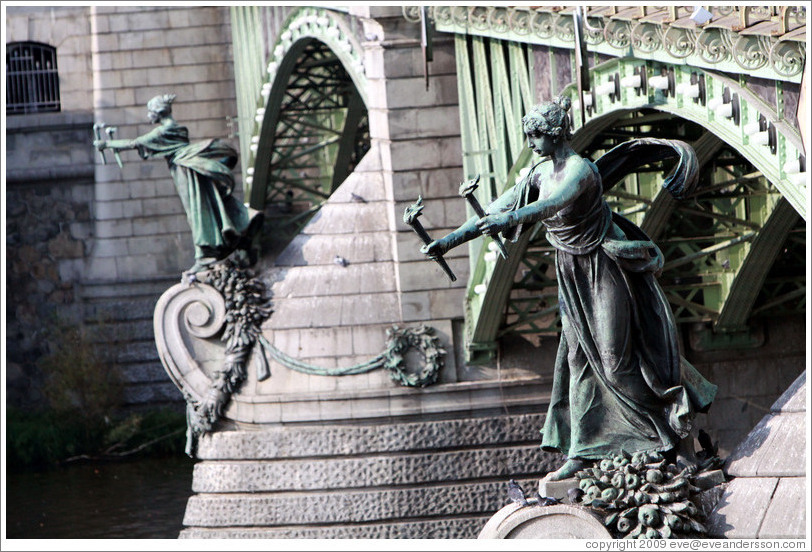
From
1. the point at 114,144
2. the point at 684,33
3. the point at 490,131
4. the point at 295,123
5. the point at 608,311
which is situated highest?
the point at 295,123

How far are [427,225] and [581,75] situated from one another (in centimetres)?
624

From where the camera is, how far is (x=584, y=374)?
45.9ft

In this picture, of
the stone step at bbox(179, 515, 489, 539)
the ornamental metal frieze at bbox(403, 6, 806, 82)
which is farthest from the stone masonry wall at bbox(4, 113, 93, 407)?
the ornamental metal frieze at bbox(403, 6, 806, 82)

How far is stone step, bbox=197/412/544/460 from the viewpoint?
2533 cm

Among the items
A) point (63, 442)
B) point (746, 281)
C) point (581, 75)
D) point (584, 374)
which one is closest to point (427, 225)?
point (746, 281)

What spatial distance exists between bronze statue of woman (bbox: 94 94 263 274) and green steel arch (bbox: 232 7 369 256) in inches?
167

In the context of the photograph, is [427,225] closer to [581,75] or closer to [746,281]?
[746,281]

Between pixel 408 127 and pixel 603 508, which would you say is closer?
pixel 603 508

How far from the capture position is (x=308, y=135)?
118ft

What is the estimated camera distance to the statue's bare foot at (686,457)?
13461 mm

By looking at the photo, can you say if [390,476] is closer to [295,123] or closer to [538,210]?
[295,123]

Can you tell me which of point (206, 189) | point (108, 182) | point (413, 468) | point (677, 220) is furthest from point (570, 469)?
point (108, 182)

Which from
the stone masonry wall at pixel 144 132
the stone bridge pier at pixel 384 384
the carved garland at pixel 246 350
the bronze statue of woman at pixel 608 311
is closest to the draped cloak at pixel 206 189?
the carved garland at pixel 246 350

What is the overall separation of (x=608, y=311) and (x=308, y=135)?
74.3 ft
